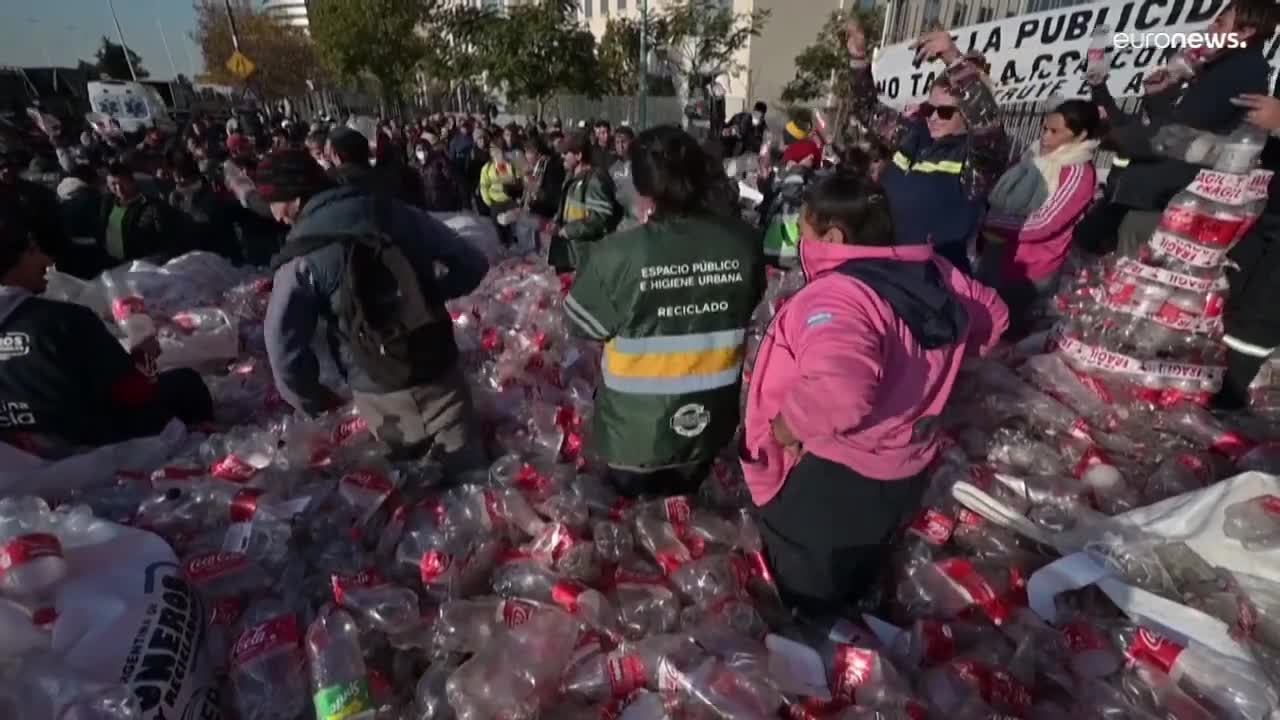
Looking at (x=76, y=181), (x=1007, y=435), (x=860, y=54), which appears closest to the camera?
(x=1007, y=435)

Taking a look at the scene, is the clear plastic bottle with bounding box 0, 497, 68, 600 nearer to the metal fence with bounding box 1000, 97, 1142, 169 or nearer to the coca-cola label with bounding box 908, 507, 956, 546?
the coca-cola label with bounding box 908, 507, 956, 546

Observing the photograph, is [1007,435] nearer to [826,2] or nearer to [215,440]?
[215,440]

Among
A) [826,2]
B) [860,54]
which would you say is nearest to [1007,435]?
[860,54]

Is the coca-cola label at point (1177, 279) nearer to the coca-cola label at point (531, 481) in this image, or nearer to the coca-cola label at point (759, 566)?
the coca-cola label at point (759, 566)

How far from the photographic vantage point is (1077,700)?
6.93 feet

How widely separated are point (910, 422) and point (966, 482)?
1.23m

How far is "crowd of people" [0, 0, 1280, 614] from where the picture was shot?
1866mm

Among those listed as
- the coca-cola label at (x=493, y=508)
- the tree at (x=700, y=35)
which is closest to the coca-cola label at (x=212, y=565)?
the coca-cola label at (x=493, y=508)

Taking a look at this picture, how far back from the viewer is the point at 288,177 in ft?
8.42

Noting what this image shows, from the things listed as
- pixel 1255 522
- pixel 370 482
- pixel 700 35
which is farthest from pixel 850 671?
pixel 700 35

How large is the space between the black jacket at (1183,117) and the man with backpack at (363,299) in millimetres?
4151

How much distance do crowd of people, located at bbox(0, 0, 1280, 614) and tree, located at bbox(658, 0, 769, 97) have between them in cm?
2172

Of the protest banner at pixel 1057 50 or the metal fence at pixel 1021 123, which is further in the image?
the metal fence at pixel 1021 123

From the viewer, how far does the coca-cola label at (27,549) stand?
179cm
